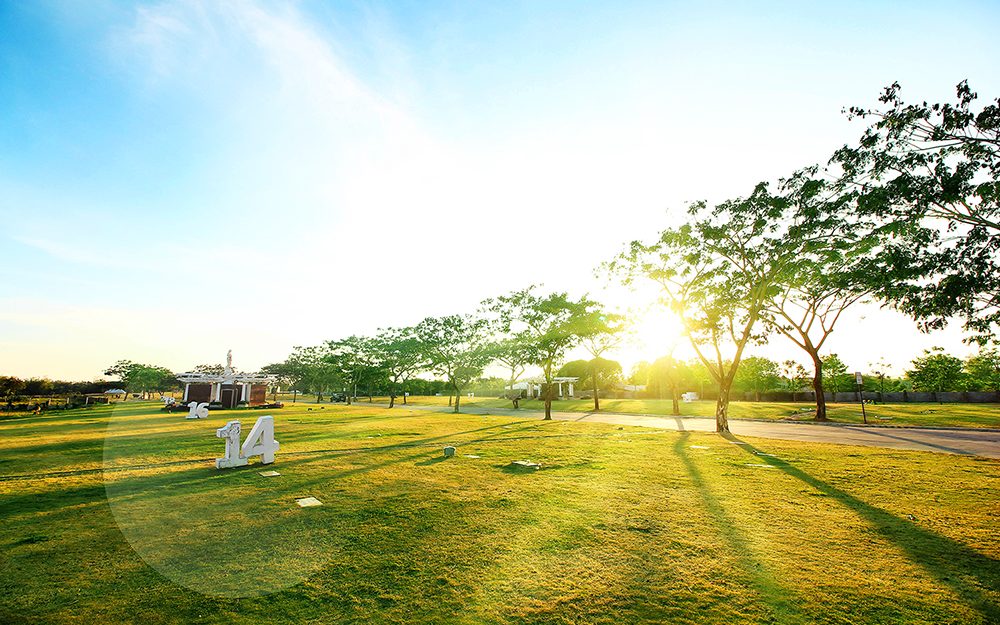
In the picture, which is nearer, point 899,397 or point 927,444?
point 927,444

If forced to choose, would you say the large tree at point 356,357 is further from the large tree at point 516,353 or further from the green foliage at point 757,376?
the green foliage at point 757,376

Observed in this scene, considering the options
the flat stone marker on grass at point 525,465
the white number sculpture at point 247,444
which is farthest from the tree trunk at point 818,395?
the white number sculpture at point 247,444

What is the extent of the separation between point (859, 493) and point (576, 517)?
20.1ft

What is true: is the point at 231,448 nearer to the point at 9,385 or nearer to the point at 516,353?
the point at 516,353

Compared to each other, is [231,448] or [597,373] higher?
[597,373]

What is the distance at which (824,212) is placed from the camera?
1738cm

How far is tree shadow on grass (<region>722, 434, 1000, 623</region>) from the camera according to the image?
4246 millimetres

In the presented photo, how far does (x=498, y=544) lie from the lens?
5566mm

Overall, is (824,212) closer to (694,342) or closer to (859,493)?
(694,342)

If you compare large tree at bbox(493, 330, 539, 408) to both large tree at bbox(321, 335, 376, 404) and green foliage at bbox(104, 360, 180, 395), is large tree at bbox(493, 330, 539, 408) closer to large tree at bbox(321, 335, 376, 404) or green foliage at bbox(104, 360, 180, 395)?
large tree at bbox(321, 335, 376, 404)

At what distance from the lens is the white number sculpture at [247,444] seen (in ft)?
35.2

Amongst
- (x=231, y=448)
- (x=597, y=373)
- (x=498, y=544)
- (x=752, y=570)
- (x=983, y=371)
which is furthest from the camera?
(x=597, y=373)

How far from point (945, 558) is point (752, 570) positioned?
256cm

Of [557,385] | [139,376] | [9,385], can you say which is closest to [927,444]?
[557,385]
